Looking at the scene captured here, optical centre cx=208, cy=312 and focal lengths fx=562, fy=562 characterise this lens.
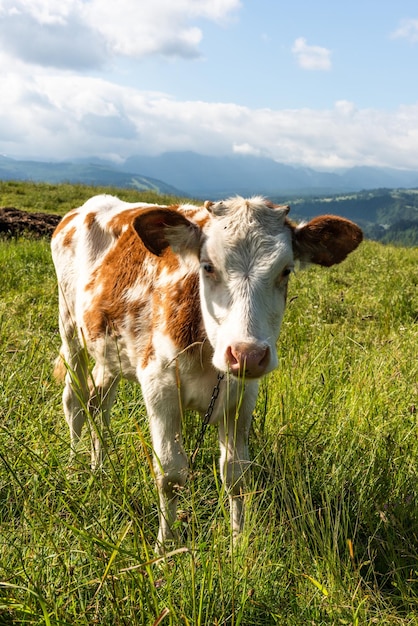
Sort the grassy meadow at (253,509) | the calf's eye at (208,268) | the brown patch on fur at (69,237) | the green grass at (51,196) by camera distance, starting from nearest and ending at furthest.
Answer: the grassy meadow at (253,509), the calf's eye at (208,268), the brown patch on fur at (69,237), the green grass at (51,196)

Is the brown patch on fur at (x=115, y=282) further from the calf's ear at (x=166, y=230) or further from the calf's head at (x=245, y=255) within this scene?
the calf's head at (x=245, y=255)

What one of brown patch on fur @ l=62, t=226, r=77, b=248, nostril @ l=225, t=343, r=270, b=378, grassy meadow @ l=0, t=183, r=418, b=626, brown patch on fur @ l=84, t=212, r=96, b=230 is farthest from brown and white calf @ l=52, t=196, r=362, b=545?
brown patch on fur @ l=62, t=226, r=77, b=248

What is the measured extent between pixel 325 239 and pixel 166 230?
1.05 metres

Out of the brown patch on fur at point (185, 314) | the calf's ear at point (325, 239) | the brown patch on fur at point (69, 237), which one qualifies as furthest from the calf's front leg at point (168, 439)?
the brown patch on fur at point (69, 237)

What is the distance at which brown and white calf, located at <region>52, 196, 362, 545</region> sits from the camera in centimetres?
306

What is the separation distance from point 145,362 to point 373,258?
9071 mm

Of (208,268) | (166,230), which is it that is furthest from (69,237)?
(208,268)

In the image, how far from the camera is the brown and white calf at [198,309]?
10.0ft

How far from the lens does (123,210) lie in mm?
5070

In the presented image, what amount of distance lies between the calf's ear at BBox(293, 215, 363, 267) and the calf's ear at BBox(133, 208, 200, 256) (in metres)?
0.68

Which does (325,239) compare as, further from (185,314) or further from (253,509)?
(253,509)

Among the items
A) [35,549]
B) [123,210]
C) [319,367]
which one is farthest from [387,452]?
[123,210]

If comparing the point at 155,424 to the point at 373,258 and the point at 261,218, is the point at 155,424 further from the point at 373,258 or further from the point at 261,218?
the point at 373,258

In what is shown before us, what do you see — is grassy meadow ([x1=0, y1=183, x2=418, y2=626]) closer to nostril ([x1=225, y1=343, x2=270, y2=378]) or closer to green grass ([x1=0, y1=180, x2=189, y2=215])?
nostril ([x1=225, y1=343, x2=270, y2=378])
